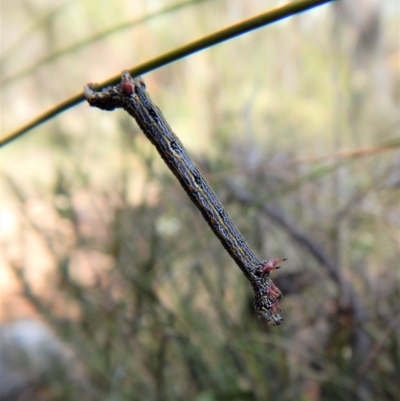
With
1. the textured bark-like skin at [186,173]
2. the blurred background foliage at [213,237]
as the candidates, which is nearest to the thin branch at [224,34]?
the textured bark-like skin at [186,173]

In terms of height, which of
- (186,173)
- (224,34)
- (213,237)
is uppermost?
(213,237)

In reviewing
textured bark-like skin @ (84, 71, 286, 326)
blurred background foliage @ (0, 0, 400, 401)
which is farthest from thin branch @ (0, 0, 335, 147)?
blurred background foliage @ (0, 0, 400, 401)

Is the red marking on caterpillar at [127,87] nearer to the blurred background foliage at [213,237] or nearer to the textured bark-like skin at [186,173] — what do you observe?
the textured bark-like skin at [186,173]

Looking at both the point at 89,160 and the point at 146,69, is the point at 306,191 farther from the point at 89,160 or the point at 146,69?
the point at 146,69

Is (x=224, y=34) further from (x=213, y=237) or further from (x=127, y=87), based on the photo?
(x=213, y=237)

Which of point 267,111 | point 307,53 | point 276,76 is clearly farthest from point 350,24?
point 267,111

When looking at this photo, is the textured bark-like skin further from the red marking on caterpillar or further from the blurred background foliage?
the blurred background foliage

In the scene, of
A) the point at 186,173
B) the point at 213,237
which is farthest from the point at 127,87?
the point at 213,237
